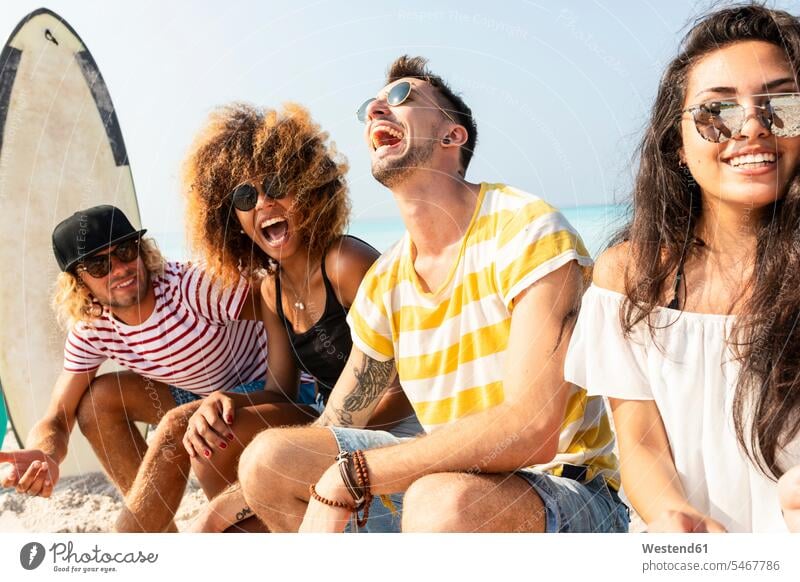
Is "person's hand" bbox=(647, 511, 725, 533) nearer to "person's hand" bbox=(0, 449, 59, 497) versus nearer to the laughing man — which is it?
the laughing man

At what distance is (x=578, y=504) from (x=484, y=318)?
0.40 m

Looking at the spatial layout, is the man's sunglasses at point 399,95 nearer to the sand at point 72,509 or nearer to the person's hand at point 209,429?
the person's hand at point 209,429

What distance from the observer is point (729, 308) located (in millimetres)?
1582

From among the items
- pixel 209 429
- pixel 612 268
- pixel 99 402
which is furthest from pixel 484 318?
pixel 99 402

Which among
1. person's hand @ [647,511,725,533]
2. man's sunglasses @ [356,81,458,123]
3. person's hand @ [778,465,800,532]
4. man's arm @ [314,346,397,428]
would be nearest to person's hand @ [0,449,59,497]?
man's arm @ [314,346,397,428]

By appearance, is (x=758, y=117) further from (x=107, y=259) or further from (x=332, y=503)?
(x=107, y=259)

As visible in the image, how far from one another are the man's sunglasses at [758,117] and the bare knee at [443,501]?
0.75 meters

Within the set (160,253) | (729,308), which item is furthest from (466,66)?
(160,253)

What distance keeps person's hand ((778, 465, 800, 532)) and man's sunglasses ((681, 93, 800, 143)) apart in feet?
1.89

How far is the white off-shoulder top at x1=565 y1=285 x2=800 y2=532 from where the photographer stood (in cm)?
156

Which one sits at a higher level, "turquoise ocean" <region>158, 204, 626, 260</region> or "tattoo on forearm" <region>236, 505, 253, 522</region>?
"turquoise ocean" <region>158, 204, 626, 260</region>
